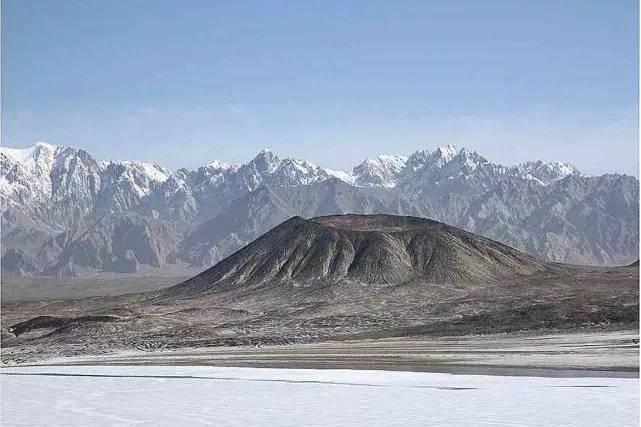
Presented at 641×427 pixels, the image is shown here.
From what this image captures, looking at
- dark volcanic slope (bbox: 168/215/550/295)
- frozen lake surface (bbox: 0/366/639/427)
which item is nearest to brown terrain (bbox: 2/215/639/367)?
dark volcanic slope (bbox: 168/215/550/295)

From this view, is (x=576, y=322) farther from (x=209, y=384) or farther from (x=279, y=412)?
(x=279, y=412)

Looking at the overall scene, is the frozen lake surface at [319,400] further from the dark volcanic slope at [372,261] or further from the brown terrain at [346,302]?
the dark volcanic slope at [372,261]

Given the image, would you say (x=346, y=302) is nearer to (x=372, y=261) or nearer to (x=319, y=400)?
(x=372, y=261)

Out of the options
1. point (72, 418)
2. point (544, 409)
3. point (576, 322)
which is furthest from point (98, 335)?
point (544, 409)

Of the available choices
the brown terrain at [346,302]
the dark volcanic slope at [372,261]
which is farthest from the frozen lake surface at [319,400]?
the dark volcanic slope at [372,261]

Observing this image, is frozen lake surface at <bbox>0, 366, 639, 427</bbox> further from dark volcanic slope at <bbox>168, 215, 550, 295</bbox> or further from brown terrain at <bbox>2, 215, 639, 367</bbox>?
dark volcanic slope at <bbox>168, 215, 550, 295</bbox>
